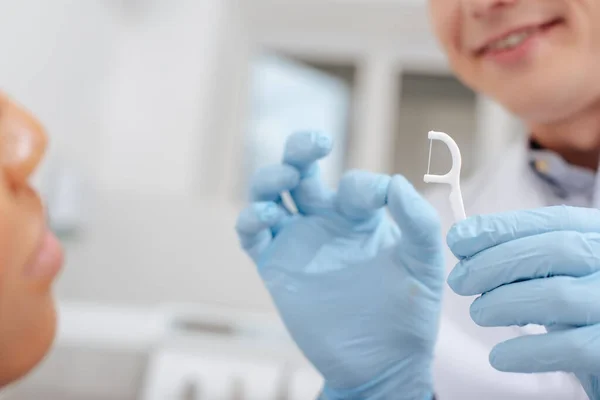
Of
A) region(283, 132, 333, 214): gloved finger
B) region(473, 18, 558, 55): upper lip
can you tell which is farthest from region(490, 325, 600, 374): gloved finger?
region(473, 18, 558, 55): upper lip

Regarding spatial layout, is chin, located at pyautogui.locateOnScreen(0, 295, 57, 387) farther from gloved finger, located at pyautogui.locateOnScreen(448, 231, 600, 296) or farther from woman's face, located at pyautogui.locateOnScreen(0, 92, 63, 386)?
gloved finger, located at pyautogui.locateOnScreen(448, 231, 600, 296)

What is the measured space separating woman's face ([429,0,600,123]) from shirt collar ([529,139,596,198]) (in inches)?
3.5

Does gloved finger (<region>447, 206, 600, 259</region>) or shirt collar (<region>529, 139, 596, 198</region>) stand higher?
shirt collar (<region>529, 139, 596, 198</region>)

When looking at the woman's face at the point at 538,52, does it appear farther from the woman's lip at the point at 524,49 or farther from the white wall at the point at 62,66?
the white wall at the point at 62,66

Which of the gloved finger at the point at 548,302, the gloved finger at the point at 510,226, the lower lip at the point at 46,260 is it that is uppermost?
the gloved finger at the point at 510,226

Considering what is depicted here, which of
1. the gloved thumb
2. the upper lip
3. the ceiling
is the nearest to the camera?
the gloved thumb

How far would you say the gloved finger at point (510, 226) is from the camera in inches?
16.8

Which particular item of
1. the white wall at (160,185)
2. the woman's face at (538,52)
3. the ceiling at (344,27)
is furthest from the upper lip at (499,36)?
the ceiling at (344,27)

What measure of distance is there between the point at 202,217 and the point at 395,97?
94cm

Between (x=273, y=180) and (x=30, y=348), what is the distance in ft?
1.10

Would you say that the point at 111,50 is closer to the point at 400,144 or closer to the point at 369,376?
the point at 400,144

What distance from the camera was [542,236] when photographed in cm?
42

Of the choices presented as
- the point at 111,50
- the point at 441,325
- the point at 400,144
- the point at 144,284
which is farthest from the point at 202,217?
the point at 441,325

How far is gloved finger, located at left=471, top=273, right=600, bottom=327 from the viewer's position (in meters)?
0.41
